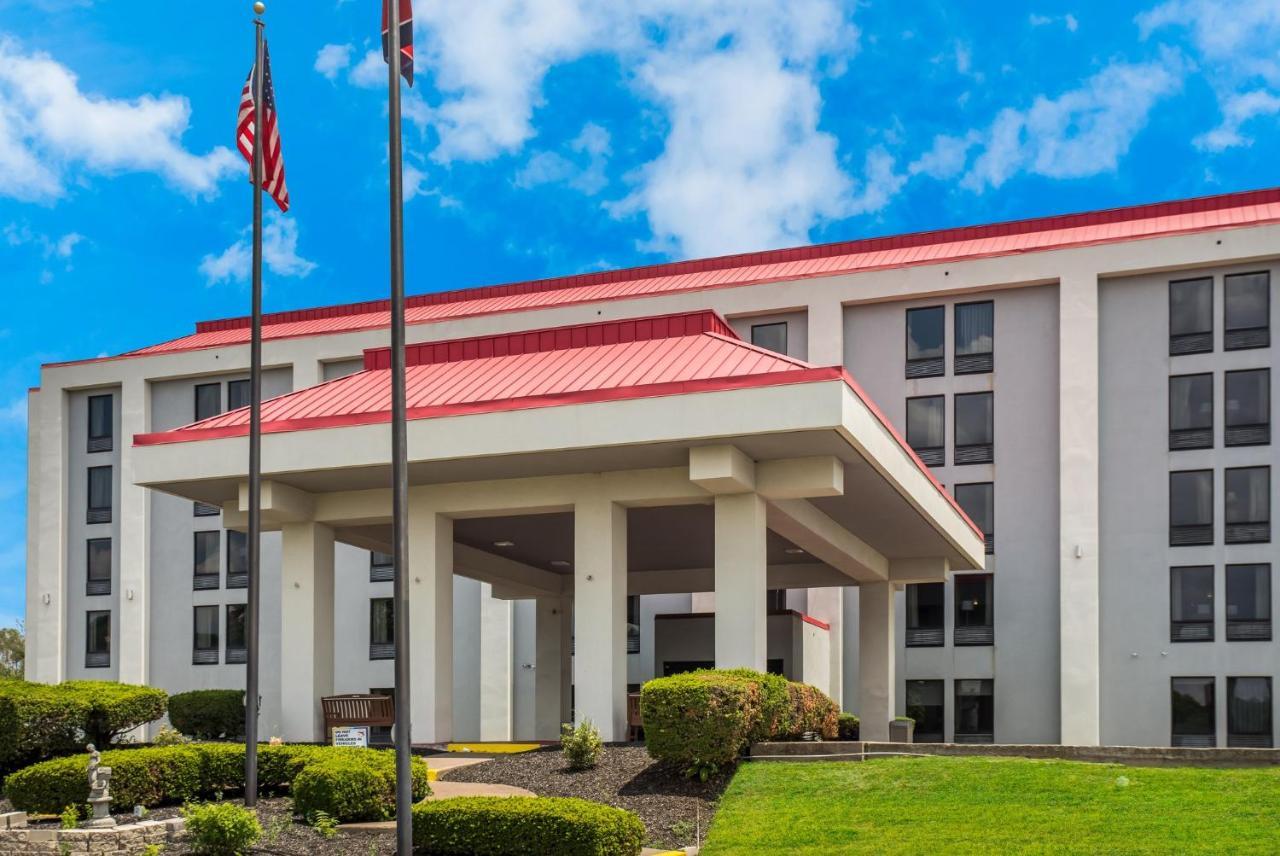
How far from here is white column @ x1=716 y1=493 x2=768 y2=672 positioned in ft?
77.4

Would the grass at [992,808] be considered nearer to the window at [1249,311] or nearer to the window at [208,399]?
the window at [1249,311]

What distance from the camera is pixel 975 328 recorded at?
1642 inches

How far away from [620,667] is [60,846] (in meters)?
10.4

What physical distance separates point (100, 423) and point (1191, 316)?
37.0 m

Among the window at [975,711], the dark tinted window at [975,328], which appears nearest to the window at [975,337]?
the dark tinted window at [975,328]

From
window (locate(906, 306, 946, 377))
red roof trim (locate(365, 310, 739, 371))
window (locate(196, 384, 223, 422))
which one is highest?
window (locate(906, 306, 946, 377))

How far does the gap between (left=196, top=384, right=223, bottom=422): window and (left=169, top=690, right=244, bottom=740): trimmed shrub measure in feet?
60.1

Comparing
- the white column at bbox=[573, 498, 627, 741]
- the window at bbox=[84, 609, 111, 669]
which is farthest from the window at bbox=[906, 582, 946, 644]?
the window at bbox=[84, 609, 111, 669]

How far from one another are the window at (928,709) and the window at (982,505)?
433cm

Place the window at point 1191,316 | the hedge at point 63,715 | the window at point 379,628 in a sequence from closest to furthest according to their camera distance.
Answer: the hedge at point 63,715, the window at point 1191,316, the window at point 379,628

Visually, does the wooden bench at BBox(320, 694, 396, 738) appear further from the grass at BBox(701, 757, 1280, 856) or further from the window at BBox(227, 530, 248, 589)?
the window at BBox(227, 530, 248, 589)

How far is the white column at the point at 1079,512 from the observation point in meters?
38.5

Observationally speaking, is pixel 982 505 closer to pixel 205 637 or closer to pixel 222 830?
pixel 205 637

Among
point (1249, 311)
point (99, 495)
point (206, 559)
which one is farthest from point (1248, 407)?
point (99, 495)
